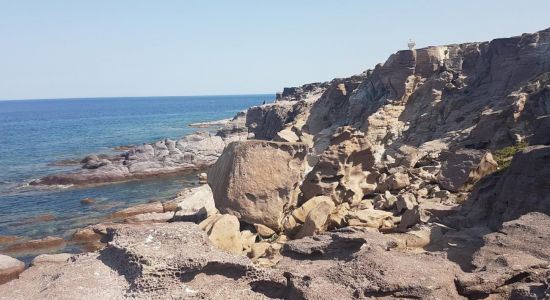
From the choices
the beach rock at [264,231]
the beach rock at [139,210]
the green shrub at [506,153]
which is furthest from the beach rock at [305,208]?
the beach rock at [139,210]

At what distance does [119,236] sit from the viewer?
1034 centimetres

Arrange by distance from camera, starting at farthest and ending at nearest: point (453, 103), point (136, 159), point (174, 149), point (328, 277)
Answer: point (174, 149)
point (136, 159)
point (453, 103)
point (328, 277)

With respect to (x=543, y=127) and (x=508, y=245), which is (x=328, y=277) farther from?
(x=543, y=127)

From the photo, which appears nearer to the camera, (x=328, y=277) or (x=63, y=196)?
(x=328, y=277)

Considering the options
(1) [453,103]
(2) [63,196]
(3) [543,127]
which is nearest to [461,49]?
(1) [453,103]

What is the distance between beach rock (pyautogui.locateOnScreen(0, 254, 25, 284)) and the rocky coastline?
5cm

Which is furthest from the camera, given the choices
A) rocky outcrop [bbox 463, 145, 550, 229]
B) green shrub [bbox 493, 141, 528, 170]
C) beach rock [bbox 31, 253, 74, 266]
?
green shrub [bbox 493, 141, 528, 170]

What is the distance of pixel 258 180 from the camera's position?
15977 mm

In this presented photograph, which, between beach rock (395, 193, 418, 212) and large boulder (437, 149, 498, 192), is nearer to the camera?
beach rock (395, 193, 418, 212)

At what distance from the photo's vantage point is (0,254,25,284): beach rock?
18172 mm

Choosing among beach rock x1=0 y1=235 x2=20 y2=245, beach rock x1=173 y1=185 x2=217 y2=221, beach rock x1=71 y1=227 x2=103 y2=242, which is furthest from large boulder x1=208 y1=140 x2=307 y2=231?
beach rock x1=0 y1=235 x2=20 y2=245

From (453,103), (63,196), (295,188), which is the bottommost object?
(63,196)

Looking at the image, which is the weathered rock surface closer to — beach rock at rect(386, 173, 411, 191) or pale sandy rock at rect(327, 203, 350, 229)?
pale sandy rock at rect(327, 203, 350, 229)

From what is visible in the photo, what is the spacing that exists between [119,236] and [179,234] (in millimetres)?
1468
